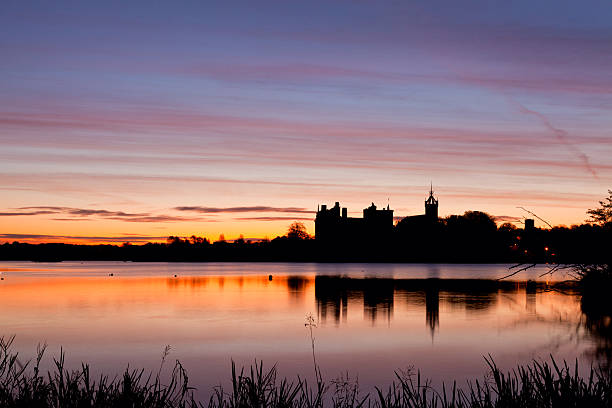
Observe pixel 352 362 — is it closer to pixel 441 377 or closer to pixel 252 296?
pixel 441 377

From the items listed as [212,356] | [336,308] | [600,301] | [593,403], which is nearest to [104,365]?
[212,356]

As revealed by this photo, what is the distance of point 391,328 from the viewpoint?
1433 inches

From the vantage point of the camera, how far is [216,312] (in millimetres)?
45906

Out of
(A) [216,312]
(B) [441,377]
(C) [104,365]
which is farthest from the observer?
(A) [216,312]

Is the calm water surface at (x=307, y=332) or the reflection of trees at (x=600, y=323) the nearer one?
the calm water surface at (x=307, y=332)

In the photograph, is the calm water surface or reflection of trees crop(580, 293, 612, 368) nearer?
the calm water surface

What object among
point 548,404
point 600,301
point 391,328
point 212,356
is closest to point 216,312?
point 391,328

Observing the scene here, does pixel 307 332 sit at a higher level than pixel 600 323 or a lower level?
lower

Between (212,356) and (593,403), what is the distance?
63.1ft

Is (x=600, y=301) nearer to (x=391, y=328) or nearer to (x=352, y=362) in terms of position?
(x=391, y=328)

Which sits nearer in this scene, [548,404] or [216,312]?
[548,404]

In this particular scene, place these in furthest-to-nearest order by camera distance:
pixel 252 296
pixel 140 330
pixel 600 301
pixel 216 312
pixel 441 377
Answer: pixel 252 296
pixel 216 312
pixel 600 301
pixel 140 330
pixel 441 377

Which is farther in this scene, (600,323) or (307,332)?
(600,323)

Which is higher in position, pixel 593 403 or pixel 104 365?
pixel 593 403
